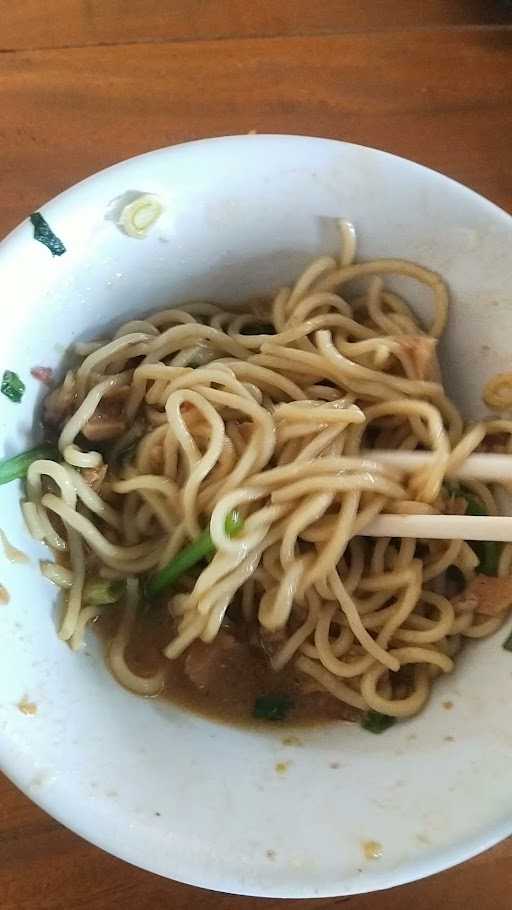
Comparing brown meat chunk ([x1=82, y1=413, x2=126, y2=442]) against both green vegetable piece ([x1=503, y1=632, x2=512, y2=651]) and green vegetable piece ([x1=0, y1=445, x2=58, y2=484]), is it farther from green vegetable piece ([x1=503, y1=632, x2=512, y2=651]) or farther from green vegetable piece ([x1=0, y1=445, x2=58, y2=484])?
green vegetable piece ([x1=503, y1=632, x2=512, y2=651])

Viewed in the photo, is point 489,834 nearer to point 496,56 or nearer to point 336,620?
point 336,620

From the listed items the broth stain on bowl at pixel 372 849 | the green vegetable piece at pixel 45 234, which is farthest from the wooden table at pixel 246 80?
the broth stain on bowl at pixel 372 849

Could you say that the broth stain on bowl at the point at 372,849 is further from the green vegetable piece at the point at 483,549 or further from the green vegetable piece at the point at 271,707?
the green vegetable piece at the point at 483,549

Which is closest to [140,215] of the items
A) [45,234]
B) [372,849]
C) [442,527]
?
[45,234]

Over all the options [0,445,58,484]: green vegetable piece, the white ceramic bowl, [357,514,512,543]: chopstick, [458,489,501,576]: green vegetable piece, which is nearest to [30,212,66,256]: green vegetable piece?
the white ceramic bowl

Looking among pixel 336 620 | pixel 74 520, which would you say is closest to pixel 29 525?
pixel 74 520

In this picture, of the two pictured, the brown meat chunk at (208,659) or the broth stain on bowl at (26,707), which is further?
the brown meat chunk at (208,659)

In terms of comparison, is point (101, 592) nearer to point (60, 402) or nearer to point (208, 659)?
point (208, 659)
